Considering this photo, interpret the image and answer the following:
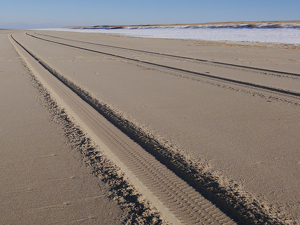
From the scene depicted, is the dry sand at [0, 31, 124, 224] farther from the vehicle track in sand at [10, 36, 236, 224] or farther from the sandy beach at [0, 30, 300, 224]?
the vehicle track in sand at [10, 36, 236, 224]

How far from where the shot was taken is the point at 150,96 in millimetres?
4977

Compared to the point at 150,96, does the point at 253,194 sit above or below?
above

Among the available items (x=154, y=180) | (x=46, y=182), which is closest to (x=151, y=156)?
(x=154, y=180)

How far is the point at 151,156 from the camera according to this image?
2.64m

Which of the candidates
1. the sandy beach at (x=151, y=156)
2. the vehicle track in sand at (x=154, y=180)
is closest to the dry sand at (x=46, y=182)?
the sandy beach at (x=151, y=156)

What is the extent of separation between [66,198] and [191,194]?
2.81 ft

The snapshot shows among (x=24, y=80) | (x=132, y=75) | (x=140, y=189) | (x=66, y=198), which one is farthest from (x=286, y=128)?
(x=24, y=80)

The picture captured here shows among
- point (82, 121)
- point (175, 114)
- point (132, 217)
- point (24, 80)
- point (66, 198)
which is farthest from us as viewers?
point (24, 80)

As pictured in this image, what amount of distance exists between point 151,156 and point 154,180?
0.42 m

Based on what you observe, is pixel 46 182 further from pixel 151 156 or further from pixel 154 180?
pixel 151 156

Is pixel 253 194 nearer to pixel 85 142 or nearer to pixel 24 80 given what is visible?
pixel 85 142

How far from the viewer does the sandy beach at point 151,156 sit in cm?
188

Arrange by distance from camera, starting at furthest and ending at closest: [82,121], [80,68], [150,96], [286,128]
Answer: [80,68]
[150,96]
[82,121]
[286,128]

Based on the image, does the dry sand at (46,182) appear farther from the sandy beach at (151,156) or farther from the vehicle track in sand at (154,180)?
the vehicle track in sand at (154,180)
